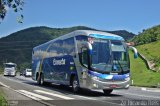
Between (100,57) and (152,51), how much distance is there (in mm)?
52185

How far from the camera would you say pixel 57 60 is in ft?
92.3

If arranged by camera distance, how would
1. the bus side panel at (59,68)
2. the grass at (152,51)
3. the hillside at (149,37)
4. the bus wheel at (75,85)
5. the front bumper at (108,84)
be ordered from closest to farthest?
the front bumper at (108,84) → the bus wheel at (75,85) → the bus side panel at (59,68) → the grass at (152,51) → the hillside at (149,37)

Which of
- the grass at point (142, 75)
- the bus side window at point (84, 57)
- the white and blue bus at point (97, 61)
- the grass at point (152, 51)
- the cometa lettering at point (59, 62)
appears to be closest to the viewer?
the white and blue bus at point (97, 61)

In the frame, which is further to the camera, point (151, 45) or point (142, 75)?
point (151, 45)

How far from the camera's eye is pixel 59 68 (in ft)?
90.2

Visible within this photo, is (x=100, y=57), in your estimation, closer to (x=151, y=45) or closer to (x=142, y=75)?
(x=142, y=75)

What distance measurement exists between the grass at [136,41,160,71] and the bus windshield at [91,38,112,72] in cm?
4004

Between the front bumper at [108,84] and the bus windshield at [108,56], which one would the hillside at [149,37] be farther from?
the front bumper at [108,84]

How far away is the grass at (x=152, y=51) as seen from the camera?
6388cm

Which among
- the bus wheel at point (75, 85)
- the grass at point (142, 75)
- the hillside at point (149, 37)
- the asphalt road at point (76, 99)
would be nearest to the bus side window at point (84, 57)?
the bus wheel at point (75, 85)

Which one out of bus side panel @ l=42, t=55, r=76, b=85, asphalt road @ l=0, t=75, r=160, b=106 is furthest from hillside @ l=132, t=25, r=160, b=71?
asphalt road @ l=0, t=75, r=160, b=106

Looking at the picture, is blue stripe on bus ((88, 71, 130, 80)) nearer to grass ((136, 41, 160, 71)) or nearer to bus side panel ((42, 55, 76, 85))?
bus side panel ((42, 55, 76, 85))

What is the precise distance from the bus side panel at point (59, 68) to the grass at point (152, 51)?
106 feet

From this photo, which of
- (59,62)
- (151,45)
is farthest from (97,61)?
(151,45)
